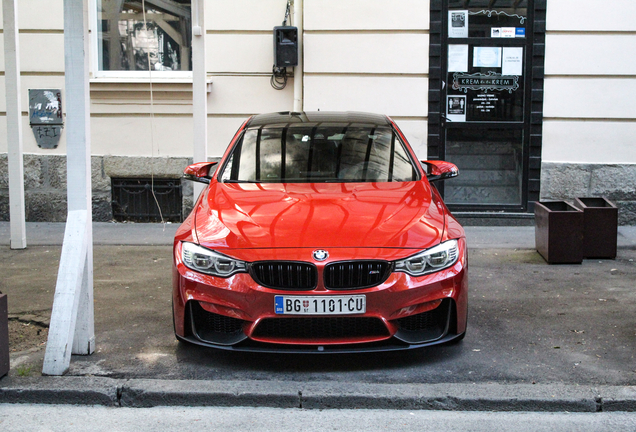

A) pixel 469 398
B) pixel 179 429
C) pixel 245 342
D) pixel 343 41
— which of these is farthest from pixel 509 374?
pixel 343 41

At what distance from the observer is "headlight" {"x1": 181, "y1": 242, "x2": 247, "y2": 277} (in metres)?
4.62

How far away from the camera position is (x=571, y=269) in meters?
7.64

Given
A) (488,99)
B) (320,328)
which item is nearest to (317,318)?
(320,328)

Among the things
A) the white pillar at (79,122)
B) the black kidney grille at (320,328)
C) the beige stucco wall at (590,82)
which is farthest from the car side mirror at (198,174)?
the beige stucco wall at (590,82)

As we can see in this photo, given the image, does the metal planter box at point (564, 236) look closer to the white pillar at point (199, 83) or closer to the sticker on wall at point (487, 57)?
the sticker on wall at point (487, 57)

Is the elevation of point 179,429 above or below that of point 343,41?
below

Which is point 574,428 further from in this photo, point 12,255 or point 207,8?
point 207,8

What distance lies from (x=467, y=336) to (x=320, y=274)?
1.50 m

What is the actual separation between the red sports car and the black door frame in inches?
202

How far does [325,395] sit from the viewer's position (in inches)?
169

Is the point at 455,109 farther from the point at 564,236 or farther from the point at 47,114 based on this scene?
the point at 47,114

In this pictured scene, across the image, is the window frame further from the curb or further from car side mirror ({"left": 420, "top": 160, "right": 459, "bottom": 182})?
the curb

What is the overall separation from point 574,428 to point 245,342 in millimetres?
1901

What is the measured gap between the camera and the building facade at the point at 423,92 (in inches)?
397
